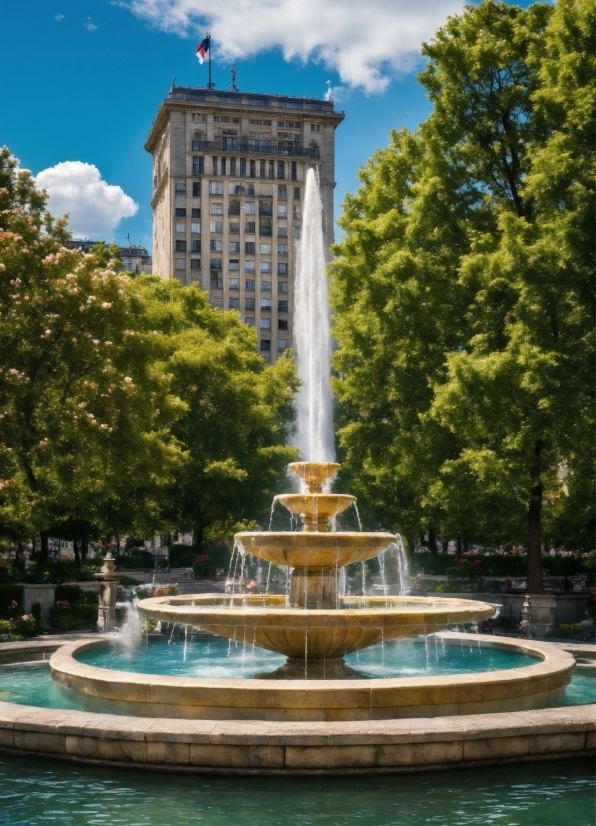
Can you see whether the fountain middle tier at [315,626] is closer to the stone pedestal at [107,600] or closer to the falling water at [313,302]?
the falling water at [313,302]

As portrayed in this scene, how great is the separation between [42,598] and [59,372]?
637cm

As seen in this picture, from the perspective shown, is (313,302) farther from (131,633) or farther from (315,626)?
(315,626)

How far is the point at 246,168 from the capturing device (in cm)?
10700

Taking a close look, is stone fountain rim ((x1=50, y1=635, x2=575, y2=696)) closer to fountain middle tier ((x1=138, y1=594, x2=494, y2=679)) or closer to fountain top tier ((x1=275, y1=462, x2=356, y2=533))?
fountain middle tier ((x1=138, y1=594, x2=494, y2=679))

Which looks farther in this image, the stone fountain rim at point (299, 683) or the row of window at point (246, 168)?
the row of window at point (246, 168)

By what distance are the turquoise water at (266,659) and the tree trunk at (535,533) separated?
21.3 feet

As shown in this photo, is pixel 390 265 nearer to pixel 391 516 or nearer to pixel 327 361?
pixel 391 516

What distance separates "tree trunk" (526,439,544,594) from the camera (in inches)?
1016

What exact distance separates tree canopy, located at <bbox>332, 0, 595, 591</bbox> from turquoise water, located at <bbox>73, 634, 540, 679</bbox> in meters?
7.10

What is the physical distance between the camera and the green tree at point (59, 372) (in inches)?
1046

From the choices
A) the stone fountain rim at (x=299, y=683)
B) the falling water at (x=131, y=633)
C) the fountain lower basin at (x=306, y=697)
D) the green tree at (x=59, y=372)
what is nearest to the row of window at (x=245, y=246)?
the green tree at (x=59, y=372)

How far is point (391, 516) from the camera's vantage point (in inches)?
1656

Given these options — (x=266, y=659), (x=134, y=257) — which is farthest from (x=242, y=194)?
(x=266, y=659)

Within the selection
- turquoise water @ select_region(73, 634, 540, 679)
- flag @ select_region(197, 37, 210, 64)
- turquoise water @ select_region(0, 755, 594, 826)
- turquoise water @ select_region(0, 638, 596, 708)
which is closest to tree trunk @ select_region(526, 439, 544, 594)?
turquoise water @ select_region(73, 634, 540, 679)
